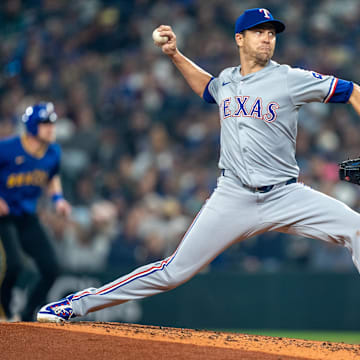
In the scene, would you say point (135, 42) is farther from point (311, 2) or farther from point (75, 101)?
point (311, 2)

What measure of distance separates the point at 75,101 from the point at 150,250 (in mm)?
2921

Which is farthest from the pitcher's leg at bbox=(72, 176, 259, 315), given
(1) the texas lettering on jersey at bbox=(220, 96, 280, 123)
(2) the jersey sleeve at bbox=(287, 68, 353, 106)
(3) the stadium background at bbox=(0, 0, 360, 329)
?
(3) the stadium background at bbox=(0, 0, 360, 329)

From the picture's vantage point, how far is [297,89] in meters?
4.12

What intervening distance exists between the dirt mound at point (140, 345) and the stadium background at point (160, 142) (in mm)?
3728

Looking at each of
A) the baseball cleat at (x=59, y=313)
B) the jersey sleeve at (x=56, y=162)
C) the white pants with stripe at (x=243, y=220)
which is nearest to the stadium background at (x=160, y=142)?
the jersey sleeve at (x=56, y=162)

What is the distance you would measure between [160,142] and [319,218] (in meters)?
6.04

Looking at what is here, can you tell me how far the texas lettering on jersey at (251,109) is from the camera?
13.6 ft

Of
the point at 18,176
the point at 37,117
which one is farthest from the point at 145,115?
the point at 18,176

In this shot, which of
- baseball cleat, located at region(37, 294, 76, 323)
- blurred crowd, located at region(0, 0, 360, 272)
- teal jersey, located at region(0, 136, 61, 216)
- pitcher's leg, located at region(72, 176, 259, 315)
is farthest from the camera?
blurred crowd, located at region(0, 0, 360, 272)

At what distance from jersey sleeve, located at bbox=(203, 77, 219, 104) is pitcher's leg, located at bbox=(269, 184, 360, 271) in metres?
0.84

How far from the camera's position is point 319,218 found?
13.4 ft

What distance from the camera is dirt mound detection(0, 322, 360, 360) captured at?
380cm

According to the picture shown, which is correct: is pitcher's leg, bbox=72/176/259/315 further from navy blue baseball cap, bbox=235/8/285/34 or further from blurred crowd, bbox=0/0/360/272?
blurred crowd, bbox=0/0/360/272

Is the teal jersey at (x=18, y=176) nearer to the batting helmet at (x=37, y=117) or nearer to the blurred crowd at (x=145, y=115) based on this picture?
the batting helmet at (x=37, y=117)
